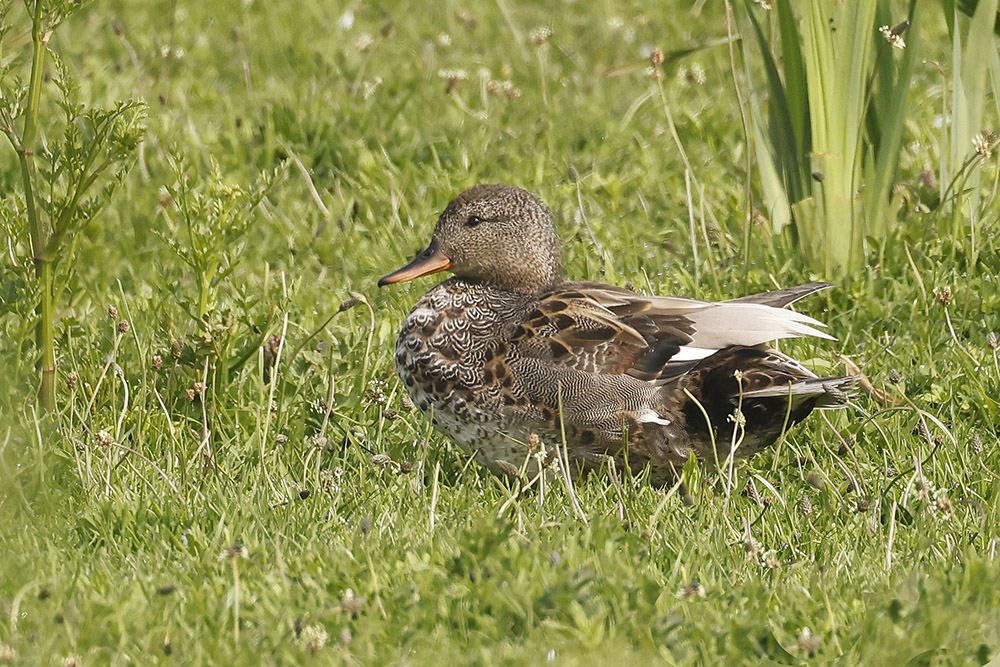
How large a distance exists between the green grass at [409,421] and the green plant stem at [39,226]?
7cm

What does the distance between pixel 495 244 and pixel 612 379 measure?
83 centimetres

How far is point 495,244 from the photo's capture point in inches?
189

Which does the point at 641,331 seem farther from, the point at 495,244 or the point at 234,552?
the point at 234,552

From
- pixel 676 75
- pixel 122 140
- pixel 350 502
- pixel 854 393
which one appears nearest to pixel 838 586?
pixel 854 393

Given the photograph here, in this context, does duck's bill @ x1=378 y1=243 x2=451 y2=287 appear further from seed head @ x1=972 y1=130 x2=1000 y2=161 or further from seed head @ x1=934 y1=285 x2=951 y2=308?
seed head @ x1=972 y1=130 x2=1000 y2=161

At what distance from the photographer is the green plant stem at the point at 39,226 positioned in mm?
4027

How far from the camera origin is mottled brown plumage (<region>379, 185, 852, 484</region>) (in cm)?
413

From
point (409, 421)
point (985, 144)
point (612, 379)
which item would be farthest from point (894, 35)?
point (409, 421)

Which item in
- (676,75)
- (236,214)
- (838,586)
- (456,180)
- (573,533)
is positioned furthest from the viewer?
(676,75)

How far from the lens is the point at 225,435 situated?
460 centimetres

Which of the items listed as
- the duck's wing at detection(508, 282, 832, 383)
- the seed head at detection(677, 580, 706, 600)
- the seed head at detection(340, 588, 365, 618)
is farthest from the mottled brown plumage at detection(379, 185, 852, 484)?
the seed head at detection(340, 588, 365, 618)

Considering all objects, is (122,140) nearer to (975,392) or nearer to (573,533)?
(573,533)

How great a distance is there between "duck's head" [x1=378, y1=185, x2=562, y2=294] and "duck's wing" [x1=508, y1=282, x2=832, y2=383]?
0.37m

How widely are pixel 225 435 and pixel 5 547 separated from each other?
4.15 ft
